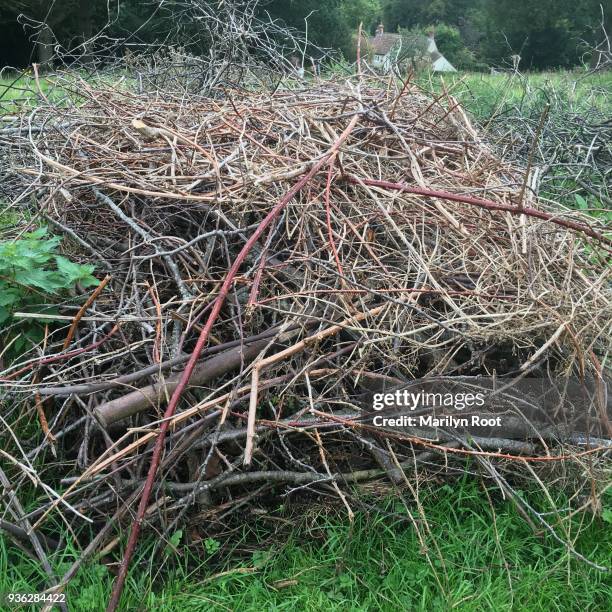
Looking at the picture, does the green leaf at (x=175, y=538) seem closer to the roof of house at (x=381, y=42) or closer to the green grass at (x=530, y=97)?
the roof of house at (x=381, y=42)

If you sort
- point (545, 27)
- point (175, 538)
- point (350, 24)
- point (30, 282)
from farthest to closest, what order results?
1. point (545, 27)
2. point (350, 24)
3. point (30, 282)
4. point (175, 538)

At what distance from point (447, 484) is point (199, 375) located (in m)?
1.06

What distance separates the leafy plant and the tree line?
1.99 m

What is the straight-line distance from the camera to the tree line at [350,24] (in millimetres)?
7820

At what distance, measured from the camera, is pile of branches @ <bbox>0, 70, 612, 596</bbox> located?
2.24 meters

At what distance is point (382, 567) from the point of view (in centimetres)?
225

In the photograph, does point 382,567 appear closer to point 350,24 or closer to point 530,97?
point 530,97

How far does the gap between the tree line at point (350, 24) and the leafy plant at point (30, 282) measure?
6.53 feet

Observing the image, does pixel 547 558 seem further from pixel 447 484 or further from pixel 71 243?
pixel 71 243

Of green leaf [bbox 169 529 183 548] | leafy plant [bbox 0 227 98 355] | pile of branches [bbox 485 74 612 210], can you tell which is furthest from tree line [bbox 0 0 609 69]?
green leaf [bbox 169 529 183 548]

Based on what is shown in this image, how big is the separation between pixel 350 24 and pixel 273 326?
1221 inches

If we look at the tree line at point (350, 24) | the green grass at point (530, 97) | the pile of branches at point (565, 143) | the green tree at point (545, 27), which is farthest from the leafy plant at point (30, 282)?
the green tree at point (545, 27)

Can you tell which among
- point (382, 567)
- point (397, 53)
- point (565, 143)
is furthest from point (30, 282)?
point (565, 143)

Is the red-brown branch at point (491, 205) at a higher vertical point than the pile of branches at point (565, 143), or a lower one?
higher
